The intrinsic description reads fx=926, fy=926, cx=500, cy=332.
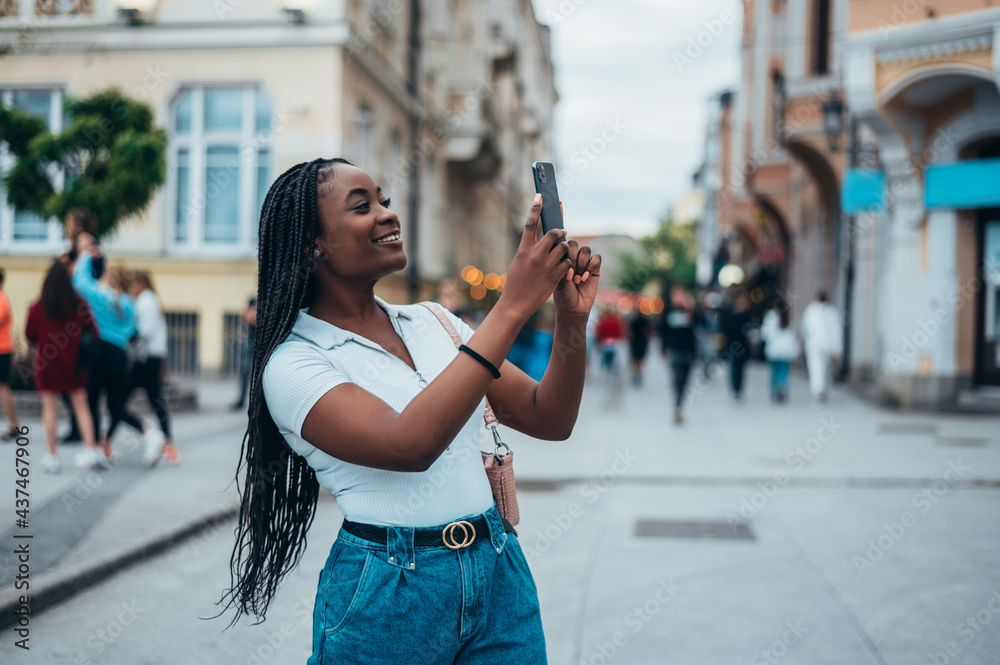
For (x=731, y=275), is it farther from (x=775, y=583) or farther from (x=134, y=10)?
(x=775, y=583)

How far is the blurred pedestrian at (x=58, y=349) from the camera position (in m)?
7.55

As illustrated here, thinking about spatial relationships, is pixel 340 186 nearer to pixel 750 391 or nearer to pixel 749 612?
pixel 749 612

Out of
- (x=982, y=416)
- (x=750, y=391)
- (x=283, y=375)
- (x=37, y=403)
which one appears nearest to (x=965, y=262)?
(x=982, y=416)

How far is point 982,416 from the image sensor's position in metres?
12.6

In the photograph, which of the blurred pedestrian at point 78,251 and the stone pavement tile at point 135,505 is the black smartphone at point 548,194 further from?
the blurred pedestrian at point 78,251

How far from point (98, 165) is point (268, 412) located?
11.4 metres

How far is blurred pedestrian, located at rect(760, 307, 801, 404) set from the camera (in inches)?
583

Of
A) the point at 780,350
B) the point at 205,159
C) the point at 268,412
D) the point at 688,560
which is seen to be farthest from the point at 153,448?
the point at 780,350

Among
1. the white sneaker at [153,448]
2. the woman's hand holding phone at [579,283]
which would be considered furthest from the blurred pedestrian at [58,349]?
the woman's hand holding phone at [579,283]

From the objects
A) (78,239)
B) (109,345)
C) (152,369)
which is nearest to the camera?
(78,239)

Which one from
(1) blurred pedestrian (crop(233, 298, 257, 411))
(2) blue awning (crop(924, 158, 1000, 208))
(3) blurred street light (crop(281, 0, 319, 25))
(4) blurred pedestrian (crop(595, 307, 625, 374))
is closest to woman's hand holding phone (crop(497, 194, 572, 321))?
(1) blurred pedestrian (crop(233, 298, 257, 411))

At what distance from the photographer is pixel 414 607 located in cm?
181

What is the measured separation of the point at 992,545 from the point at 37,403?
10285 millimetres

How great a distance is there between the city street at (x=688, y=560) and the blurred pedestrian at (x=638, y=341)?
10.0 m
